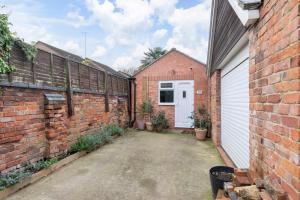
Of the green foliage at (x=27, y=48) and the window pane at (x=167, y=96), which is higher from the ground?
the green foliage at (x=27, y=48)

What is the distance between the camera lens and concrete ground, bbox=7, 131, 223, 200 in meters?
3.04

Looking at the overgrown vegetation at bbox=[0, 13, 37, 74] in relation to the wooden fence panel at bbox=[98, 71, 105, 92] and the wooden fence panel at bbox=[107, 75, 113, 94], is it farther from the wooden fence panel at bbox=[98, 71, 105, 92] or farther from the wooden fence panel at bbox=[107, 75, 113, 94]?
the wooden fence panel at bbox=[107, 75, 113, 94]

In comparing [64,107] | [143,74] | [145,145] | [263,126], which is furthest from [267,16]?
[143,74]

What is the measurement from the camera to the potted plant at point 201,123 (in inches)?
291

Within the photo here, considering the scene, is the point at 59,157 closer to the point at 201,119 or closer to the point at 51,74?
the point at 51,74

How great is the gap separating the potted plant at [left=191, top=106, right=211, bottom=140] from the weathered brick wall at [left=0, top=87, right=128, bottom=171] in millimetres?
4042

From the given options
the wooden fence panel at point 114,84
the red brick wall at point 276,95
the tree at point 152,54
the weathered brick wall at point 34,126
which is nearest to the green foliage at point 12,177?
the weathered brick wall at point 34,126

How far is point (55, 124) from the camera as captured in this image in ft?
14.3

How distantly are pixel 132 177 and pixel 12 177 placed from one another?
1953 millimetres

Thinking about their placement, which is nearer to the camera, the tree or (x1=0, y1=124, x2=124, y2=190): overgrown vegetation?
(x1=0, y1=124, x2=124, y2=190): overgrown vegetation

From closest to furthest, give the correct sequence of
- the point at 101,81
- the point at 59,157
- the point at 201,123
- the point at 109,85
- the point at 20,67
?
the point at 20,67
the point at 59,157
the point at 101,81
the point at 109,85
the point at 201,123

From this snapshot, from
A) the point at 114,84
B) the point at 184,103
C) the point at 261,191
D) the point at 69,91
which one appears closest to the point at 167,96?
the point at 184,103

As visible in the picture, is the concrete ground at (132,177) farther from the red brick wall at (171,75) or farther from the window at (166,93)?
the window at (166,93)

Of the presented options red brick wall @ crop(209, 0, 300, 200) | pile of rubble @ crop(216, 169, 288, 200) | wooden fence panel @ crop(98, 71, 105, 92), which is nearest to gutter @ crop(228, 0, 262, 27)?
red brick wall @ crop(209, 0, 300, 200)
